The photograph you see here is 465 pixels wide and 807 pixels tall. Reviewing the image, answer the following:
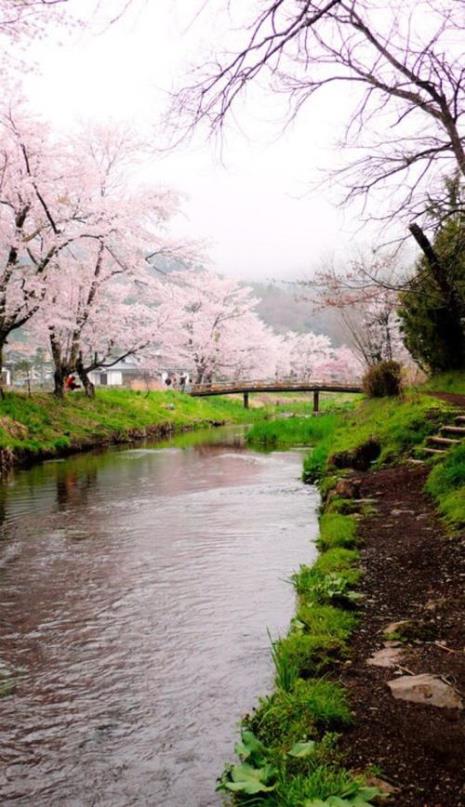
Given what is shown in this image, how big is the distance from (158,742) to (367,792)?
161 centimetres

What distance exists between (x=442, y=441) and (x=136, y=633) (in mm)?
6270

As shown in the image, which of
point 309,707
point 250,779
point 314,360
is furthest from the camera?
point 314,360

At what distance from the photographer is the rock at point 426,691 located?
336 centimetres

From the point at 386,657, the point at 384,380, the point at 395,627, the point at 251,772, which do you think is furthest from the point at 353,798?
the point at 384,380

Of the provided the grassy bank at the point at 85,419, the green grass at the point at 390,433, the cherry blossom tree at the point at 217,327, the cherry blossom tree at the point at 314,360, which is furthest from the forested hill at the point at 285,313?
the green grass at the point at 390,433

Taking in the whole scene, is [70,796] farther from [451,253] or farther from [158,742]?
[451,253]

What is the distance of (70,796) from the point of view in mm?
3289

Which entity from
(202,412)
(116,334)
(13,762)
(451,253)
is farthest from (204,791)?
(202,412)

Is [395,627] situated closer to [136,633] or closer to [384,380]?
[136,633]

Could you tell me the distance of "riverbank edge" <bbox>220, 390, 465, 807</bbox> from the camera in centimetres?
268

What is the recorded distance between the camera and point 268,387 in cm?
4100

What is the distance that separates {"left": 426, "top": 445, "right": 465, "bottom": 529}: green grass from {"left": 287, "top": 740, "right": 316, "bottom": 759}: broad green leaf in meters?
3.91

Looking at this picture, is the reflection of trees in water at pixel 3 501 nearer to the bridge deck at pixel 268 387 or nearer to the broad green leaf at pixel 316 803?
the broad green leaf at pixel 316 803

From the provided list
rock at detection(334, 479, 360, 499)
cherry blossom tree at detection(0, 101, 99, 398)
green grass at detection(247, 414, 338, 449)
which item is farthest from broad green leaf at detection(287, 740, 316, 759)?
cherry blossom tree at detection(0, 101, 99, 398)
